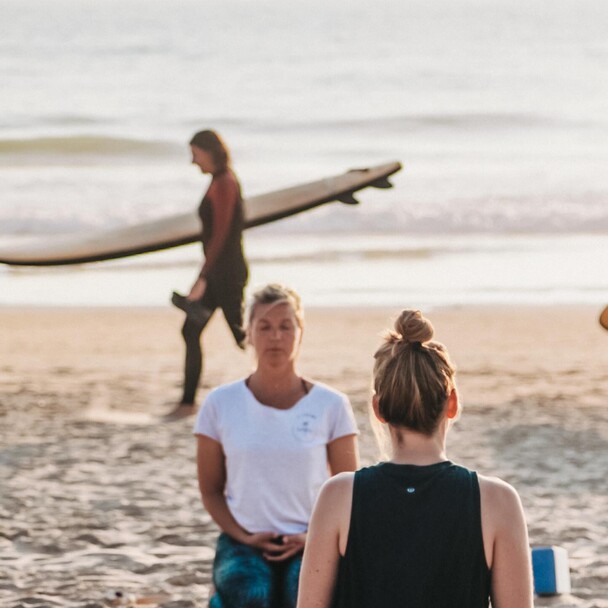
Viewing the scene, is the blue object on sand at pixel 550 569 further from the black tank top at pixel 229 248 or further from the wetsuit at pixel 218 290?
the black tank top at pixel 229 248

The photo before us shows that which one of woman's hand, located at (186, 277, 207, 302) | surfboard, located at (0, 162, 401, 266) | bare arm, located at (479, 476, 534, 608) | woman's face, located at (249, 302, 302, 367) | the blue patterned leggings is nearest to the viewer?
bare arm, located at (479, 476, 534, 608)

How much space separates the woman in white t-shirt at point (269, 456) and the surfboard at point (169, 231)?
20.9 ft

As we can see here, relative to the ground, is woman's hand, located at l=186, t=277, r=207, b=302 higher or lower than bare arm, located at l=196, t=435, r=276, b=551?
higher

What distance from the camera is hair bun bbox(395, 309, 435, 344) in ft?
8.11

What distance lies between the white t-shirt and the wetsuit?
517 cm

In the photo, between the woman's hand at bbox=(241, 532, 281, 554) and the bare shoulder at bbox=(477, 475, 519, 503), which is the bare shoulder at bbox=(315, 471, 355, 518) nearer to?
the bare shoulder at bbox=(477, 475, 519, 503)

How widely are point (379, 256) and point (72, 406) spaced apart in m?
11.4

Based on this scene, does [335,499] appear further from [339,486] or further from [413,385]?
[413,385]

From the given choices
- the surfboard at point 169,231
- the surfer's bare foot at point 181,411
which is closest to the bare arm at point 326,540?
the surfer's bare foot at point 181,411

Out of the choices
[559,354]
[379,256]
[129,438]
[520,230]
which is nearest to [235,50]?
[520,230]

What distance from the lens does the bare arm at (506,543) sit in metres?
2.34

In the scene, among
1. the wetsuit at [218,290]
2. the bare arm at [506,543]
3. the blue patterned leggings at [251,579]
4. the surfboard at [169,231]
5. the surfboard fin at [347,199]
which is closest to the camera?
the bare arm at [506,543]

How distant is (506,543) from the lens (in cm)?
234

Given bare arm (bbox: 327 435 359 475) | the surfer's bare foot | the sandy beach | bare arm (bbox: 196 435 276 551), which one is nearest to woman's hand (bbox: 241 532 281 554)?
bare arm (bbox: 196 435 276 551)
